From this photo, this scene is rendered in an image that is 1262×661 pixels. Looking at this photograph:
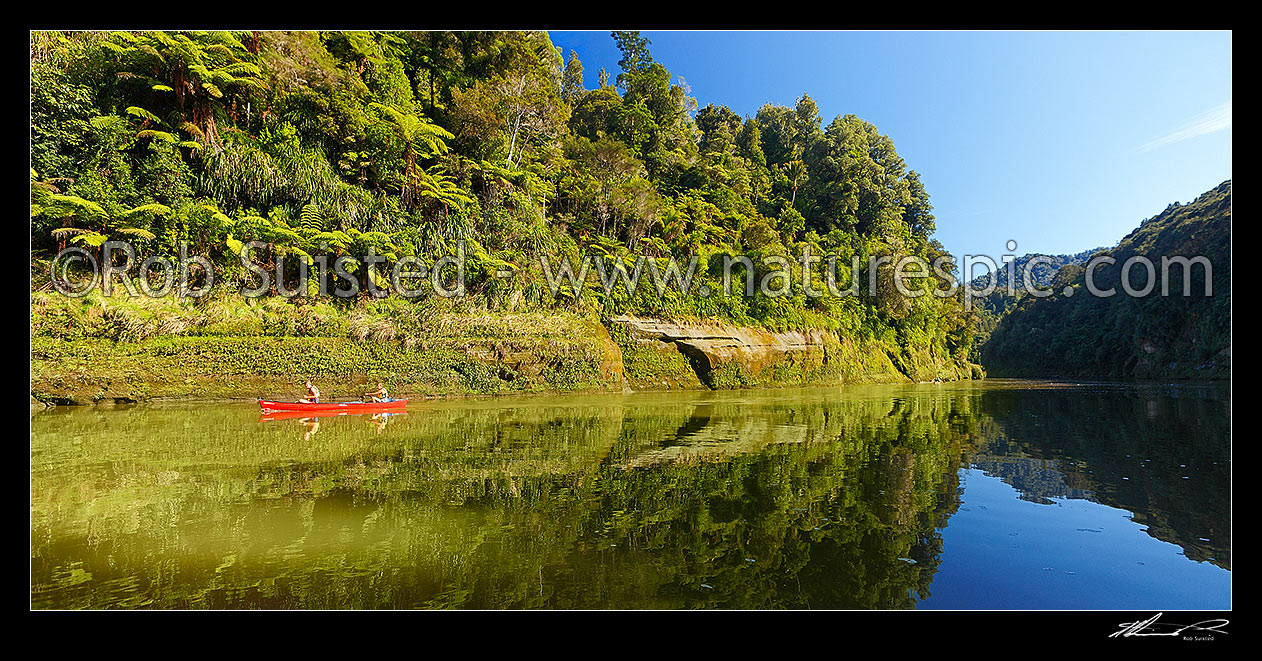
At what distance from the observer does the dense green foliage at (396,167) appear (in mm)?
13742

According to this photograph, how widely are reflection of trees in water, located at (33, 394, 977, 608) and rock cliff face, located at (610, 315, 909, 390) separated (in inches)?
459

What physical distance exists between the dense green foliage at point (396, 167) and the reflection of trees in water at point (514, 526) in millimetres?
9087

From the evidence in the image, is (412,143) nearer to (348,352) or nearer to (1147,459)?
(348,352)

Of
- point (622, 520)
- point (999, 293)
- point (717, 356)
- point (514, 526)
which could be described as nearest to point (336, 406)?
point (514, 526)

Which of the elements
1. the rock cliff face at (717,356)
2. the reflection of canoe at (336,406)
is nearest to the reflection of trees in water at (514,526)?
the reflection of canoe at (336,406)

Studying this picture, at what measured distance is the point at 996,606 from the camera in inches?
125

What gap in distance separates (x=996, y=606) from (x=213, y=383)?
53.4ft

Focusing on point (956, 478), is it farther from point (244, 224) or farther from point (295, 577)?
point (244, 224)

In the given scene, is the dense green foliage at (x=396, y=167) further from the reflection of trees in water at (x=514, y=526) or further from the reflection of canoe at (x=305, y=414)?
the reflection of trees in water at (x=514, y=526)

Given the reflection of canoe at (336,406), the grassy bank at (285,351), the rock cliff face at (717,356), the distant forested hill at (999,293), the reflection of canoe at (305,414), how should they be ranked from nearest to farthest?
the reflection of canoe at (305,414)
the reflection of canoe at (336,406)
the grassy bank at (285,351)
the rock cliff face at (717,356)
the distant forested hill at (999,293)
